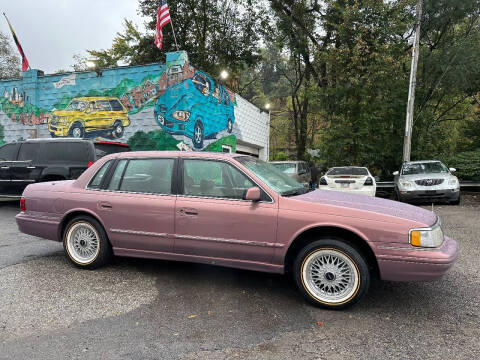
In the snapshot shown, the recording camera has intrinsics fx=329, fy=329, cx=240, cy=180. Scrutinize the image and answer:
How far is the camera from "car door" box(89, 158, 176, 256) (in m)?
3.86

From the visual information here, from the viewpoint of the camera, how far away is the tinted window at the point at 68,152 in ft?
26.6

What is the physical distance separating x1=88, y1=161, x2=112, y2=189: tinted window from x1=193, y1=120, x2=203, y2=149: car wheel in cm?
801

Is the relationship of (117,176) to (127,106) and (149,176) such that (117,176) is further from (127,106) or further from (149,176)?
(127,106)

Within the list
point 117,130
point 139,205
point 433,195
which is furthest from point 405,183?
point 117,130

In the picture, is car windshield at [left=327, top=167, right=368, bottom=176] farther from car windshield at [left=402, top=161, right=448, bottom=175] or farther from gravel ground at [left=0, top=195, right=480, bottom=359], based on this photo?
gravel ground at [left=0, top=195, right=480, bottom=359]

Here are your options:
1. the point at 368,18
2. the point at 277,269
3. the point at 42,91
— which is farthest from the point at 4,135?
the point at 368,18

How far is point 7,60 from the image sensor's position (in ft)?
108

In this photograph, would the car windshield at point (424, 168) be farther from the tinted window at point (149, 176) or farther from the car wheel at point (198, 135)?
the tinted window at point (149, 176)

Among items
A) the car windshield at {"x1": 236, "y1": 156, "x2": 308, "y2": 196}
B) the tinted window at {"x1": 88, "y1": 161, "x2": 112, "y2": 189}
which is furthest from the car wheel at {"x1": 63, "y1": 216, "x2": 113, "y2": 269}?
the car windshield at {"x1": 236, "y1": 156, "x2": 308, "y2": 196}

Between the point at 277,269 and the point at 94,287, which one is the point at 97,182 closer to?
the point at 94,287

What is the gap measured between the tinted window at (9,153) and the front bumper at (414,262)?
9.40 m

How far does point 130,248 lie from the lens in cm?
407

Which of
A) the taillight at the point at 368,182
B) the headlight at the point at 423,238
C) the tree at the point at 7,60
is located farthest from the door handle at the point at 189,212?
the tree at the point at 7,60

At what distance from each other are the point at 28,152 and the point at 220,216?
749cm
